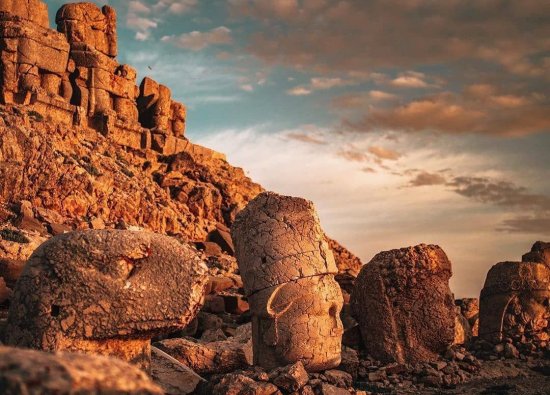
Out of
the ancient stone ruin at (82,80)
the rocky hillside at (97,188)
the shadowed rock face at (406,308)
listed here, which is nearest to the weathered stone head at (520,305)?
the shadowed rock face at (406,308)

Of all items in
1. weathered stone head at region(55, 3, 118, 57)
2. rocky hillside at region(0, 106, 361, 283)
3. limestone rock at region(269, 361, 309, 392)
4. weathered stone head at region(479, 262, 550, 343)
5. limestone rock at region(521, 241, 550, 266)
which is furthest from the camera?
weathered stone head at region(55, 3, 118, 57)

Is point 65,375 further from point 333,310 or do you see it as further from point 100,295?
point 333,310

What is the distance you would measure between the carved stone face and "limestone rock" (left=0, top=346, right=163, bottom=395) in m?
5.14

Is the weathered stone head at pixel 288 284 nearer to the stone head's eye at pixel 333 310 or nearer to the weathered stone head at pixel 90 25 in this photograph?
the stone head's eye at pixel 333 310

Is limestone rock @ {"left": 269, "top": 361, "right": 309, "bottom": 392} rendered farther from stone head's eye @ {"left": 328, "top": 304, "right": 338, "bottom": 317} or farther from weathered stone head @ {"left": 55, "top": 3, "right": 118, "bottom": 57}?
weathered stone head @ {"left": 55, "top": 3, "right": 118, "bottom": 57}

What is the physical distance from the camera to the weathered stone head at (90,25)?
3141 centimetres

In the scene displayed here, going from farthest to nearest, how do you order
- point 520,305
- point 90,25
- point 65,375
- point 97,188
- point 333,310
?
point 90,25 → point 97,188 → point 520,305 → point 333,310 → point 65,375

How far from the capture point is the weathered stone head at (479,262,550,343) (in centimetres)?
1127

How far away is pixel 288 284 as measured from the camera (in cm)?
725

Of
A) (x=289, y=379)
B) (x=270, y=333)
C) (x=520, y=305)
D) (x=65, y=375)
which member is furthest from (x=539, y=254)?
(x=65, y=375)

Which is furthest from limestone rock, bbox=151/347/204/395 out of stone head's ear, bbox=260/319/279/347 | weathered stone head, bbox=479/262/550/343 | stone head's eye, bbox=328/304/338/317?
weathered stone head, bbox=479/262/550/343

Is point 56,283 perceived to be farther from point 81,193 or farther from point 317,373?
point 81,193

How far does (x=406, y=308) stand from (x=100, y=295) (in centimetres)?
583

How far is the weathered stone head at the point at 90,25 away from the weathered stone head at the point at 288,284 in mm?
26617
